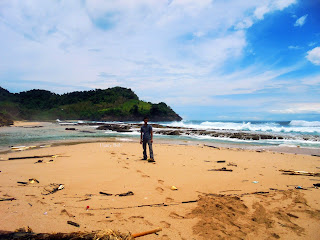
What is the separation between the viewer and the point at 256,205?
4.33 m

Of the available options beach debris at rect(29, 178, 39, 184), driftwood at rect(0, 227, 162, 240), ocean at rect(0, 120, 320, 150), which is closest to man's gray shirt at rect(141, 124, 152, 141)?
beach debris at rect(29, 178, 39, 184)

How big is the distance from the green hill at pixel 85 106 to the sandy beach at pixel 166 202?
84.9m

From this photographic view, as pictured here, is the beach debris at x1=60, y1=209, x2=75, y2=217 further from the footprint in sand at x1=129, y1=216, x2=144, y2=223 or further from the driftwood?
the footprint in sand at x1=129, y1=216, x2=144, y2=223

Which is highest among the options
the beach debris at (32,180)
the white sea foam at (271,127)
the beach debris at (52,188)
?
the white sea foam at (271,127)

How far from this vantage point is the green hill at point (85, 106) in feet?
310

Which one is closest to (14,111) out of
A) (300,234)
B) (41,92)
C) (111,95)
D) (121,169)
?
(111,95)

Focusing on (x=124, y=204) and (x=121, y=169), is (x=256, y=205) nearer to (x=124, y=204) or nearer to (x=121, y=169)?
(x=124, y=204)

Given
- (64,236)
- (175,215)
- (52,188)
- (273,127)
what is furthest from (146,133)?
(273,127)

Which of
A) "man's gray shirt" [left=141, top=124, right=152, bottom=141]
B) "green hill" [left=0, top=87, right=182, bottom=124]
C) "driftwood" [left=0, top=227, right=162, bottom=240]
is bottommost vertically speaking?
"driftwood" [left=0, top=227, right=162, bottom=240]

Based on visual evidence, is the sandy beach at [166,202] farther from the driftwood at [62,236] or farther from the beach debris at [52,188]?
the driftwood at [62,236]

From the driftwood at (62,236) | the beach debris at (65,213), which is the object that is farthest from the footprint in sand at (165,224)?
the beach debris at (65,213)

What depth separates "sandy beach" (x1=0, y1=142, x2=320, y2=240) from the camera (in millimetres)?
3326

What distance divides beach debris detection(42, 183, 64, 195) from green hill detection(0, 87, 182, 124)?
84896mm

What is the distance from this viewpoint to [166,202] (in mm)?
4340
